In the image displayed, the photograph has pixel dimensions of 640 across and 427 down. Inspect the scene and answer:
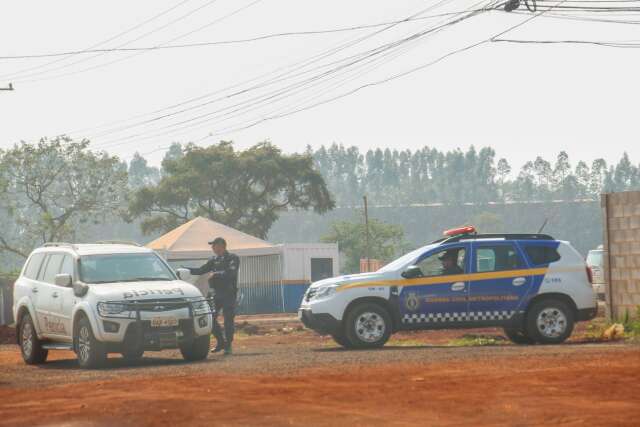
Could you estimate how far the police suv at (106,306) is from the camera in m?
17.2

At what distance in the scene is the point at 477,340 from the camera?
853 inches

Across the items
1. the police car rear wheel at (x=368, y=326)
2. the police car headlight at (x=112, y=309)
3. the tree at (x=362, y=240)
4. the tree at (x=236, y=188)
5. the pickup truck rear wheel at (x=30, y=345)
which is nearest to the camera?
the police car headlight at (x=112, y=309)

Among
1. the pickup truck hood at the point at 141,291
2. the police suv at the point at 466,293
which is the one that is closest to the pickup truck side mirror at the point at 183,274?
the pickup truck hood at the point at 141,291

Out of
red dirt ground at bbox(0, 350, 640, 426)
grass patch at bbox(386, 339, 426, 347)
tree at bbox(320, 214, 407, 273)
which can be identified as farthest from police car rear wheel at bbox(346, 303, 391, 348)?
tree at bbox(320, 214, 407, 273)

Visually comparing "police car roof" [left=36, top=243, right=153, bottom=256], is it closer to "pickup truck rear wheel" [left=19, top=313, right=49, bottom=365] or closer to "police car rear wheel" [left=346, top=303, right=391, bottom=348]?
"pickup truck rear wheel" [left=19, top=313, right=49, bottom=365]

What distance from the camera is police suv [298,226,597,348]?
19.6 metres

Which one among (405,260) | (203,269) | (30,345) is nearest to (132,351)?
(30,345)

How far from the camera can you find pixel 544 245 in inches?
788

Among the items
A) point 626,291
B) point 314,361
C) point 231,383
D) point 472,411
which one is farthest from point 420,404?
point 626,291

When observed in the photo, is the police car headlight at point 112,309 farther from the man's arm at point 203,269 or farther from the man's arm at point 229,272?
the man's arm at point 229,272

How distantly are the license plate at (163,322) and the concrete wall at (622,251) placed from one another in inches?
340

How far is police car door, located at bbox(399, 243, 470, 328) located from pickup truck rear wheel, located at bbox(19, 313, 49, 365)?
568cm

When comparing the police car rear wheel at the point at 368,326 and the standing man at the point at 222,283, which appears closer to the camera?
the police car rear wheel at the point at 368,326

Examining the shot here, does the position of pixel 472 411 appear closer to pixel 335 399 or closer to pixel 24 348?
pixel 335 399
